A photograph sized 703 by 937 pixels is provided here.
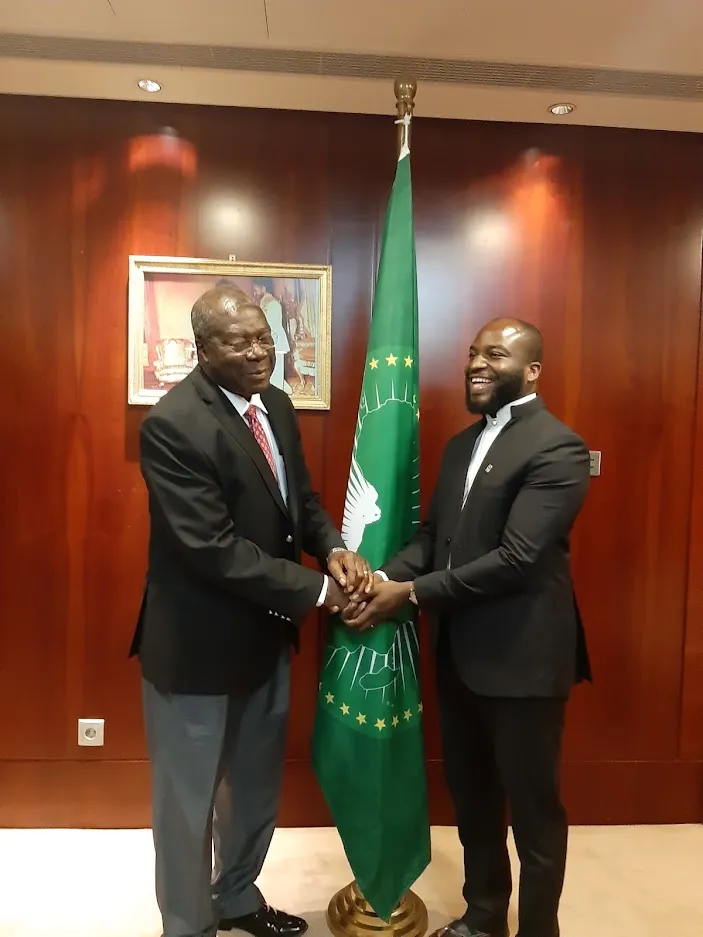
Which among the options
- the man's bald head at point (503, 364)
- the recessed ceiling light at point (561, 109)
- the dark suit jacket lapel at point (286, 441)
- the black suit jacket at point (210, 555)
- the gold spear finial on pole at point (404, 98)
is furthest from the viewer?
the recessed ceiling light at point (561, 109)

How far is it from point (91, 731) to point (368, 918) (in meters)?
1.20

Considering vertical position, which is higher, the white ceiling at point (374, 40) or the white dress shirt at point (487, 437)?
the white ceiling at point (374, 40)

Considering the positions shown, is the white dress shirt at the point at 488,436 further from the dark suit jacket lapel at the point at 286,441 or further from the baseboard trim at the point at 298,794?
the baseboard trim at the point at 298,794

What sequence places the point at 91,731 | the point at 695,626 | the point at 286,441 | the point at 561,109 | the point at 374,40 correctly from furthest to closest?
the point at 695,626
the point at 91,731
the point at 561,109
the point at 374,40
the point at 286,441

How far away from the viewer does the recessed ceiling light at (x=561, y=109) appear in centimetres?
238

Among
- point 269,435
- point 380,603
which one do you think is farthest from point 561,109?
point 380,603

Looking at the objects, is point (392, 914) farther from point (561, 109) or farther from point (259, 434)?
point (561, 109)

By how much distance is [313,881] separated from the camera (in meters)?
2.26

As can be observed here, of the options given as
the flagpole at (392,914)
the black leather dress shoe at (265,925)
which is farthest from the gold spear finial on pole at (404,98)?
the black leather dress shoe at (265,925)

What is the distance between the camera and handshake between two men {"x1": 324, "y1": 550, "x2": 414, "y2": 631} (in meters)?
1.81

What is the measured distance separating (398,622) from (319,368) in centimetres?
101

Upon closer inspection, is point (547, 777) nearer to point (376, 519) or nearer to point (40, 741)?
point (376, 519)

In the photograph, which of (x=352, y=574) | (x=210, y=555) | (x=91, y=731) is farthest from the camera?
(x=91, y=731)

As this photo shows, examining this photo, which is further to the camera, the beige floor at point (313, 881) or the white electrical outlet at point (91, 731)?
the white electrical outlet at point (91, 731)
